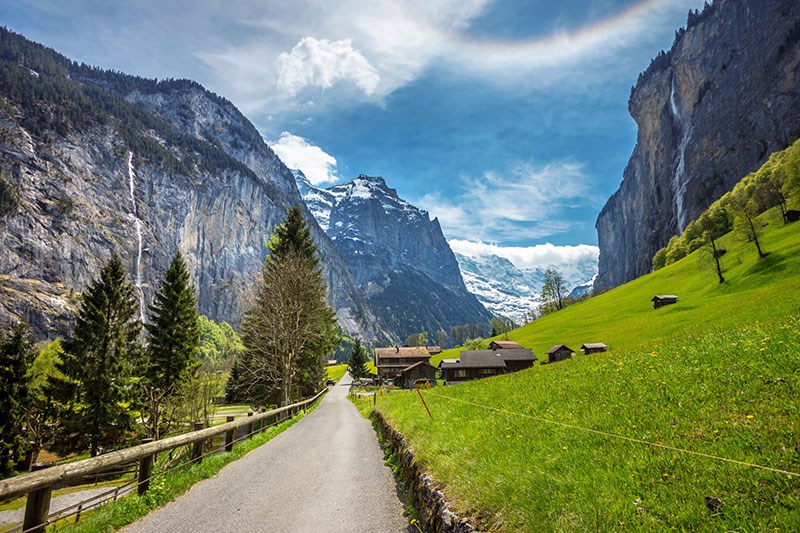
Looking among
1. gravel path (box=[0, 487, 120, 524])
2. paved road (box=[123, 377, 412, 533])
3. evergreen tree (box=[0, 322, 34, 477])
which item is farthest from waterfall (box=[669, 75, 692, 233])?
evergreen tree (box=[0, 322, 34, 477])

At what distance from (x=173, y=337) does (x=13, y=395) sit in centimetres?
1205

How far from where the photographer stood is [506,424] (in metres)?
9.38

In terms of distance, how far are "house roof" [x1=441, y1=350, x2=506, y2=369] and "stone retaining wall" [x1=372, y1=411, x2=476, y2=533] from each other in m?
75.2

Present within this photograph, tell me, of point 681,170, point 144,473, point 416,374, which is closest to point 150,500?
point 144,473

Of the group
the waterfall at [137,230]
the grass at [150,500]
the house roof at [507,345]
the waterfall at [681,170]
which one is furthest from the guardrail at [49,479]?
the waterfall at [681,170]

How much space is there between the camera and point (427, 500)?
6.62m

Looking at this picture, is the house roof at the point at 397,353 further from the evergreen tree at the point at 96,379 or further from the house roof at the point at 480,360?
the evergreen tree at the point at 96,379

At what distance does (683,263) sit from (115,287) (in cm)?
11566

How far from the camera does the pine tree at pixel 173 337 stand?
38.7m

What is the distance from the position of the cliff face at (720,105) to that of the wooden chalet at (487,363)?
111826mm

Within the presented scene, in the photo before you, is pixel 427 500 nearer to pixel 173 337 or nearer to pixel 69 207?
pixel 173 337

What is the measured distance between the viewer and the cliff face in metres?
127

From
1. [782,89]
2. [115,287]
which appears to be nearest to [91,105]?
[115,287]

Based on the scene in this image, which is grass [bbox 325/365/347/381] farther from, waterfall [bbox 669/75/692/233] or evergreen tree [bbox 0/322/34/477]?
waterfall [bbox 669/75/692/233]
